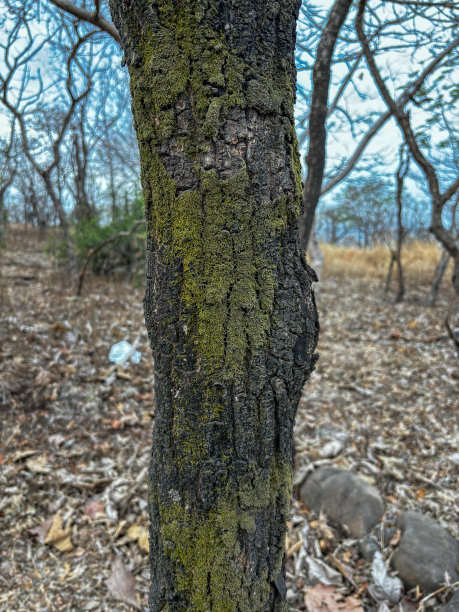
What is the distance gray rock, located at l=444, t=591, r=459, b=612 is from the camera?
167 centimetres

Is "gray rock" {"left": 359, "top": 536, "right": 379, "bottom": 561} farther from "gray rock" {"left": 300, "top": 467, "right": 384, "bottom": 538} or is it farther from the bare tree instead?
the bare tree

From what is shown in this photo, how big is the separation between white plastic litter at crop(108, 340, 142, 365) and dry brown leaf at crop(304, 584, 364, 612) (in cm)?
259

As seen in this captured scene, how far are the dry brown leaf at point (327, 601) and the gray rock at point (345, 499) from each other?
0.41 meters

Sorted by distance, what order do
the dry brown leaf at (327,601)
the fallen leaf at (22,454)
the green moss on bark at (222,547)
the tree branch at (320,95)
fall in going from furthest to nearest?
the fallen leaf at (22,454)
the tree branch at (320,95)
the dry brown leaf at (327,601)
the green moss on bark at (222,547)

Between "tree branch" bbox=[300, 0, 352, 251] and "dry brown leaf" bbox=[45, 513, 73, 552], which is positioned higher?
"tree branch" bbox=[300, 0, 352, 251]

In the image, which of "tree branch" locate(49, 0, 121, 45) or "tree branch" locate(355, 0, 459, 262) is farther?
"tree branch" locate(355, 0, 459, 262)

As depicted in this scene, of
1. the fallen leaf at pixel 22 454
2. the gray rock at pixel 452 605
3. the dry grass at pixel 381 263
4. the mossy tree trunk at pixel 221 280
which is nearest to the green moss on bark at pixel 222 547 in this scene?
the mossy tree trunk at pixel 221 280

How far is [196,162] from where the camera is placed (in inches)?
33.4

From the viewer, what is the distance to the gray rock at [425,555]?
191 centimetres

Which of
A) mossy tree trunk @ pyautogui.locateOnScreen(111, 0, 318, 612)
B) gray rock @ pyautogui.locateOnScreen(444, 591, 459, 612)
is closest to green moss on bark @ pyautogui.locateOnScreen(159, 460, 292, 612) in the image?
mossy tree trunk @ pyautogui.locateOnScreen(111, 0, 318, 612)

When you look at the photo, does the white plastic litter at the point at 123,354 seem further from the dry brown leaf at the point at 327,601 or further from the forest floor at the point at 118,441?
the dry brown leaf at the point at 327,601

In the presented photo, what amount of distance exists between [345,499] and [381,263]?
26.8 ft

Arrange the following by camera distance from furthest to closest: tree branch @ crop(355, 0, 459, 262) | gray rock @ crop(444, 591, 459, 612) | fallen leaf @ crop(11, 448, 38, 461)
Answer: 1. fallen leaf @ crop(11, 448, 38, 461)
2. tree branch @ crop(355, 0, 459, 262)
3. gray rock @ crop(444, 591, 459, 612)

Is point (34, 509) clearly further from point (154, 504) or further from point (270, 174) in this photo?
point (270, 174)
